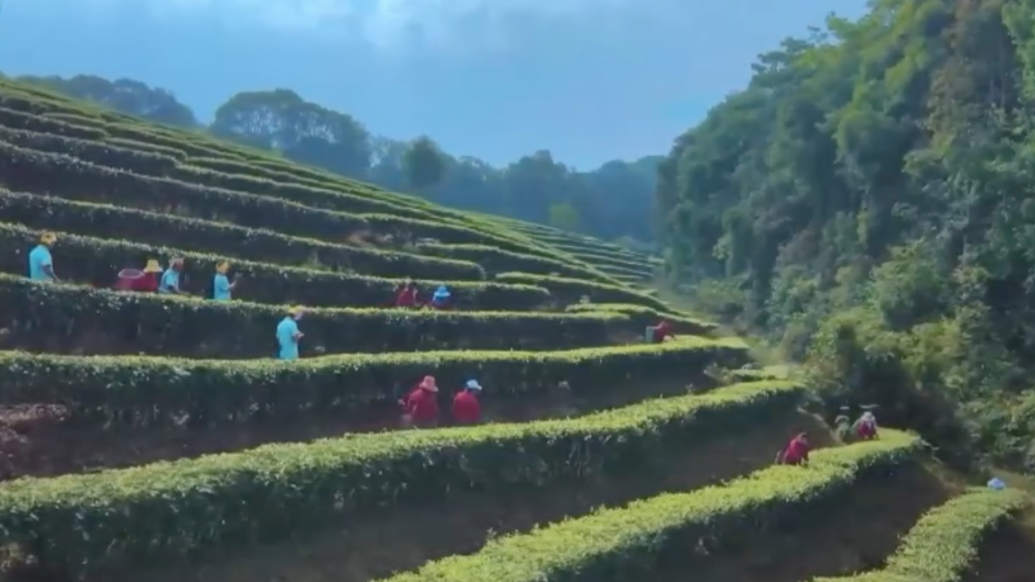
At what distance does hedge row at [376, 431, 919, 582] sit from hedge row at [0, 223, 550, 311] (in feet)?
28.4

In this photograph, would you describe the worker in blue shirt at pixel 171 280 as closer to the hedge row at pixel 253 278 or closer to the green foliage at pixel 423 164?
the hedge row at pixel 253 278

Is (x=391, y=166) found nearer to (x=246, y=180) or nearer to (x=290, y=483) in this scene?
(x=246, y=180)

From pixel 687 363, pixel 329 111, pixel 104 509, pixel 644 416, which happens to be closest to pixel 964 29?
pixel 687 363

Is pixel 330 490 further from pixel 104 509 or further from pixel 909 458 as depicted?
pixel 909 458

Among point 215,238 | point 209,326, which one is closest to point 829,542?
point 209,326

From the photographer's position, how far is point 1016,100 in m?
31.2

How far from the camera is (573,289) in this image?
98.1 ft

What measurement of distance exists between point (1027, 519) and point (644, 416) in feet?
25.7

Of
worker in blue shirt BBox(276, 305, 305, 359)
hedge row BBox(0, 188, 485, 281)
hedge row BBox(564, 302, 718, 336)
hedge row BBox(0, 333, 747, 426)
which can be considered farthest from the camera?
hedge row BBox(564, 302, 718, 336)

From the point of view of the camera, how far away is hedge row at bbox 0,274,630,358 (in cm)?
1472

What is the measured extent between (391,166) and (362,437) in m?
102

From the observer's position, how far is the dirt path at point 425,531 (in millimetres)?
11125

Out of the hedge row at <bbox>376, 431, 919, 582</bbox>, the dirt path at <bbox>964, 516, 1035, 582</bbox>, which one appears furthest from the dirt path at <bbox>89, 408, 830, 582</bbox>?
the dirt path at <bbox>964, 516, 1035, 582</bbox>

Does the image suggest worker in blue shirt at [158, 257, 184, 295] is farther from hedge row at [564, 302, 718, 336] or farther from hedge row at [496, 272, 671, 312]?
hedge row at [564, 302, 718, 336]
